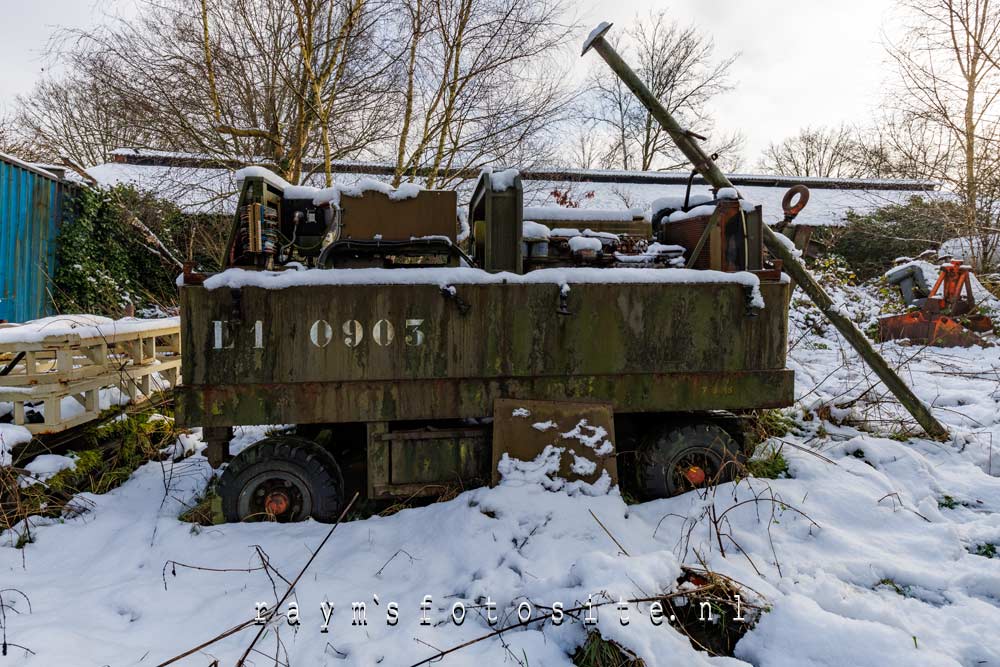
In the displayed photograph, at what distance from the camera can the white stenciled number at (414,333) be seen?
2.98 metres

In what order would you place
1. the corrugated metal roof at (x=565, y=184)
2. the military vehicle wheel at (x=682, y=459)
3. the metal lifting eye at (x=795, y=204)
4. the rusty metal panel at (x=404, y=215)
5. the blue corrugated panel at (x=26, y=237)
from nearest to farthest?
the military vehicle wheel at (x=682, y=459), the rusty metal panel at (x=404, y=215), the metal lifting eye at (x=795, y=204), the blue corrugated panel at (x=26, y=237), the corrugated metal roof at (x=565, y=184)

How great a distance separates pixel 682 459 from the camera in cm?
336

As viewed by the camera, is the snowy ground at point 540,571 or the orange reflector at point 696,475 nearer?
the snowy ground at point 540,571

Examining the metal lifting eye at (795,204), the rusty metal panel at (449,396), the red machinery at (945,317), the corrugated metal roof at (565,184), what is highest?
the corrugated metal roof at (565,184)

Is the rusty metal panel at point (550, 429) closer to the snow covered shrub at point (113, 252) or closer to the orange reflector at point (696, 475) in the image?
the orange reflector at point (696, 475)

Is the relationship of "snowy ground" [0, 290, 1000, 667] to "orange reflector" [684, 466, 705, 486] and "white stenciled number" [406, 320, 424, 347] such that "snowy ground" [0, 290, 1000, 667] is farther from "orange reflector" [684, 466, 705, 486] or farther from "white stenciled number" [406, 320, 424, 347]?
"white stenciled number" [406, 320, 424, 347]

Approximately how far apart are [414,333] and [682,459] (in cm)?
193

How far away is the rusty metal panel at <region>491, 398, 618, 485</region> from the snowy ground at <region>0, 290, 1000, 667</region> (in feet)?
0.64

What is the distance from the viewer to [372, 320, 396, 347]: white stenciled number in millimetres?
2955

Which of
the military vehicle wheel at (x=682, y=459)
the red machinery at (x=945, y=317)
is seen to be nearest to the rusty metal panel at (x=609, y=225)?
the military vehicle wheel at (x=682, y=459)

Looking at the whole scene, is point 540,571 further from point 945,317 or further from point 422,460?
point 945,317

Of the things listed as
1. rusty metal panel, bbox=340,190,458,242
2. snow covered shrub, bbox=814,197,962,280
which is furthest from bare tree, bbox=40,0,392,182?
snow covered shrub, bbox=814,197,962,280

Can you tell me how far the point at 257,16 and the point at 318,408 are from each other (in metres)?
8.65

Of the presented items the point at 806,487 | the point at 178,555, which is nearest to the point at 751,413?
the point at 806,487
